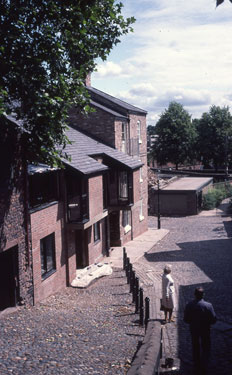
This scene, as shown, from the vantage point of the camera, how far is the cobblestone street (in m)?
9.71

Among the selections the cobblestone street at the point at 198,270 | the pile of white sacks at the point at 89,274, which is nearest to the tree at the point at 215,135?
the cobblestone street at the point at 198,270

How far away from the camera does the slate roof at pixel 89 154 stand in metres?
17.1

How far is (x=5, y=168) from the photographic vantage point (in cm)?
1187

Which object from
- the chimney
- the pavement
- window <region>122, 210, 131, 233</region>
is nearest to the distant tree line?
the pavement

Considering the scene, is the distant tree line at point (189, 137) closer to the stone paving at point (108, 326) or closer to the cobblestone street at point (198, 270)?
the cobblestone street at point (198, 270)

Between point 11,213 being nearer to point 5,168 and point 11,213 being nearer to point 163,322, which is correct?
point 5,168

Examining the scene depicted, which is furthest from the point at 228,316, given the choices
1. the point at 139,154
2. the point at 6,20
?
the point at 139,154

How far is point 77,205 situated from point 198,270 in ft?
22.8

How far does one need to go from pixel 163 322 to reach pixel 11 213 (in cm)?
590

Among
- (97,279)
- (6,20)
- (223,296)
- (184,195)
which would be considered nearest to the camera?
(6,20)

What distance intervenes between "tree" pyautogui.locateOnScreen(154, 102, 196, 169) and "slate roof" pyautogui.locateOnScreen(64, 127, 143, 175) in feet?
148

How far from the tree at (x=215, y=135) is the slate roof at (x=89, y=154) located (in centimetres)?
4693

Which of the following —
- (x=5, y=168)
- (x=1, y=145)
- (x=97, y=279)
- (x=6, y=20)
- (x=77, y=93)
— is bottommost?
(x=97, y=279)

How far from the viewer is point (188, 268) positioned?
772 inches
